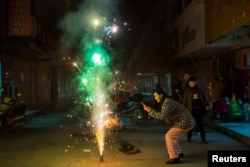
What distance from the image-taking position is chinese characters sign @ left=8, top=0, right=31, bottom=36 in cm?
1978

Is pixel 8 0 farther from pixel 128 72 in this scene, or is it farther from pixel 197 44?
pixel 128 72

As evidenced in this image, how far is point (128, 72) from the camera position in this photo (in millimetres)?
73438

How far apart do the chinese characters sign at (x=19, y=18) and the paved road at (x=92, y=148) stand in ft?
19.2

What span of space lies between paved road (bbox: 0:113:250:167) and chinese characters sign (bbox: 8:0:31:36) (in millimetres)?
5865

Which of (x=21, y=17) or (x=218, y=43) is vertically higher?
(x=21, y=17)

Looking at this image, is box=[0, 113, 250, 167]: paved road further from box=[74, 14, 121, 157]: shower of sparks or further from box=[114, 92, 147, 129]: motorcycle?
box=[114, 92, 147, 129]: motorcycle

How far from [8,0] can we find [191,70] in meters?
13.9

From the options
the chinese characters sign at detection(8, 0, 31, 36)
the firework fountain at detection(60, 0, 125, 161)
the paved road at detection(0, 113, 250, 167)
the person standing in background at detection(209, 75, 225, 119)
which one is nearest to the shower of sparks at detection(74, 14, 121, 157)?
the firework fountain at detection(60, 0, 125, 161)

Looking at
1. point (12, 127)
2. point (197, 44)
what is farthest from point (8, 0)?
point (197, 44)

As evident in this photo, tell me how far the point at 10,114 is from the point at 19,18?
198 inches

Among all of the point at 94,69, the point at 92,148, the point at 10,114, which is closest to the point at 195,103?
the point at 92,148

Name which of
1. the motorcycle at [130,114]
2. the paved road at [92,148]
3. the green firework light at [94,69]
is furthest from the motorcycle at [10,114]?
the green firework light at [94,69]

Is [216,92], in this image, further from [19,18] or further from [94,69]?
[94,69]

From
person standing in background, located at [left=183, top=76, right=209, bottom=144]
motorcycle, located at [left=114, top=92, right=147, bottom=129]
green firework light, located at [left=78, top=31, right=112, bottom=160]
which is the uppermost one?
green firework light, located at [left=78, top=31, right=112, bottom=160]
